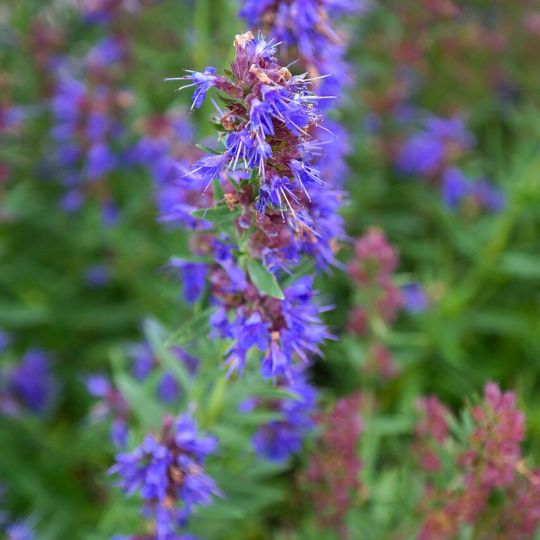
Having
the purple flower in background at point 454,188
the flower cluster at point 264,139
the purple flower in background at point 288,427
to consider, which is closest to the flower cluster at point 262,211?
the flower cluster at point 264,139

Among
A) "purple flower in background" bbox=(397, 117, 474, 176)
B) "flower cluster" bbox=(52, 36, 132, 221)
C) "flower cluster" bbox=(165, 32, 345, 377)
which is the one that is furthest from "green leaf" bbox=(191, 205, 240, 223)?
"purple flower in background" bbox=(397, 117, 474, 176)

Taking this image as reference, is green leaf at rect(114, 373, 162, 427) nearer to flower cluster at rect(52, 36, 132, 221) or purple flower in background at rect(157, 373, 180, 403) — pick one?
purple flower in background at rect(157, 373, 180, 403)

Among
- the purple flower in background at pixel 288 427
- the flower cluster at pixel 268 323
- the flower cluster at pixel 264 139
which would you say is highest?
the flower cluster at pixel 264 139

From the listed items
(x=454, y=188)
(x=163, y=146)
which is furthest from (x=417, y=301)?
(x=163, y=146)

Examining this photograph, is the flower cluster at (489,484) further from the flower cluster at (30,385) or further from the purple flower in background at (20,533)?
the flower cluster at (30,385)

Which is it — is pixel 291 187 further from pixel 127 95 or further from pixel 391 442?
pixel 127 95

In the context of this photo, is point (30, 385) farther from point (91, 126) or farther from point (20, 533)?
point (91, 126)

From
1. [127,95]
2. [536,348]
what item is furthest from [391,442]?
[127,95]
